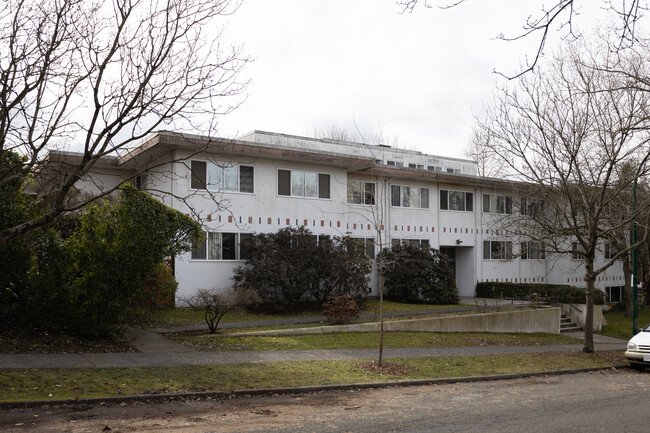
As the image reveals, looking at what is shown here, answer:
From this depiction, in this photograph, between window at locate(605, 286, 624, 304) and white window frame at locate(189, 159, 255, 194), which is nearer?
white window frame at locate(189, 159, 255, 194)

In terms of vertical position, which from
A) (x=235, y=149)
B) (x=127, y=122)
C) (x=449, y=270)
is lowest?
(x=449, y=270)

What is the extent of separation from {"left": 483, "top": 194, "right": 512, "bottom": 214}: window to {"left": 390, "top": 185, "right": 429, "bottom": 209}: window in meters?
4.65

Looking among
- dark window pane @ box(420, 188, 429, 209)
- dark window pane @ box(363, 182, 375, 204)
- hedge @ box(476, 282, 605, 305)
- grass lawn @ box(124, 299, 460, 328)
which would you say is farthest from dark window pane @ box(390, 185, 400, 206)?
hedge @ box(476, 282, 605, 305)

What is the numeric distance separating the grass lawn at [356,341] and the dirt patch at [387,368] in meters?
2.50

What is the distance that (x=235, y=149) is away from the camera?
22812 millimetres

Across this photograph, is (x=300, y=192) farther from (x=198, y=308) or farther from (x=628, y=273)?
(x=628, y=273)

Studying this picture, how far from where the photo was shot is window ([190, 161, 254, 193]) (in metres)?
22.8

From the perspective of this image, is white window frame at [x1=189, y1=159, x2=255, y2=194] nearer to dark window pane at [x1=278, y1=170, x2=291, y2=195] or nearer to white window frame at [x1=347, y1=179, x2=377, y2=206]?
dark window pane at [x1=278, y1=170, x2=291, y2=195]

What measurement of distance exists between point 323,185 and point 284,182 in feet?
6.65

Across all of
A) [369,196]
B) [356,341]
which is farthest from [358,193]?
[356,341]

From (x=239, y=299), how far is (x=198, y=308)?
12.0 feet

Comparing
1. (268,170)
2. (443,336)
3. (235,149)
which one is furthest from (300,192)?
(443,336)

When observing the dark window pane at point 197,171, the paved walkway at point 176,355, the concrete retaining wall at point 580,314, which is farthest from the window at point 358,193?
the paved walkway at point 176,355

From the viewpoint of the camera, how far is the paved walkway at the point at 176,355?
1154cm
